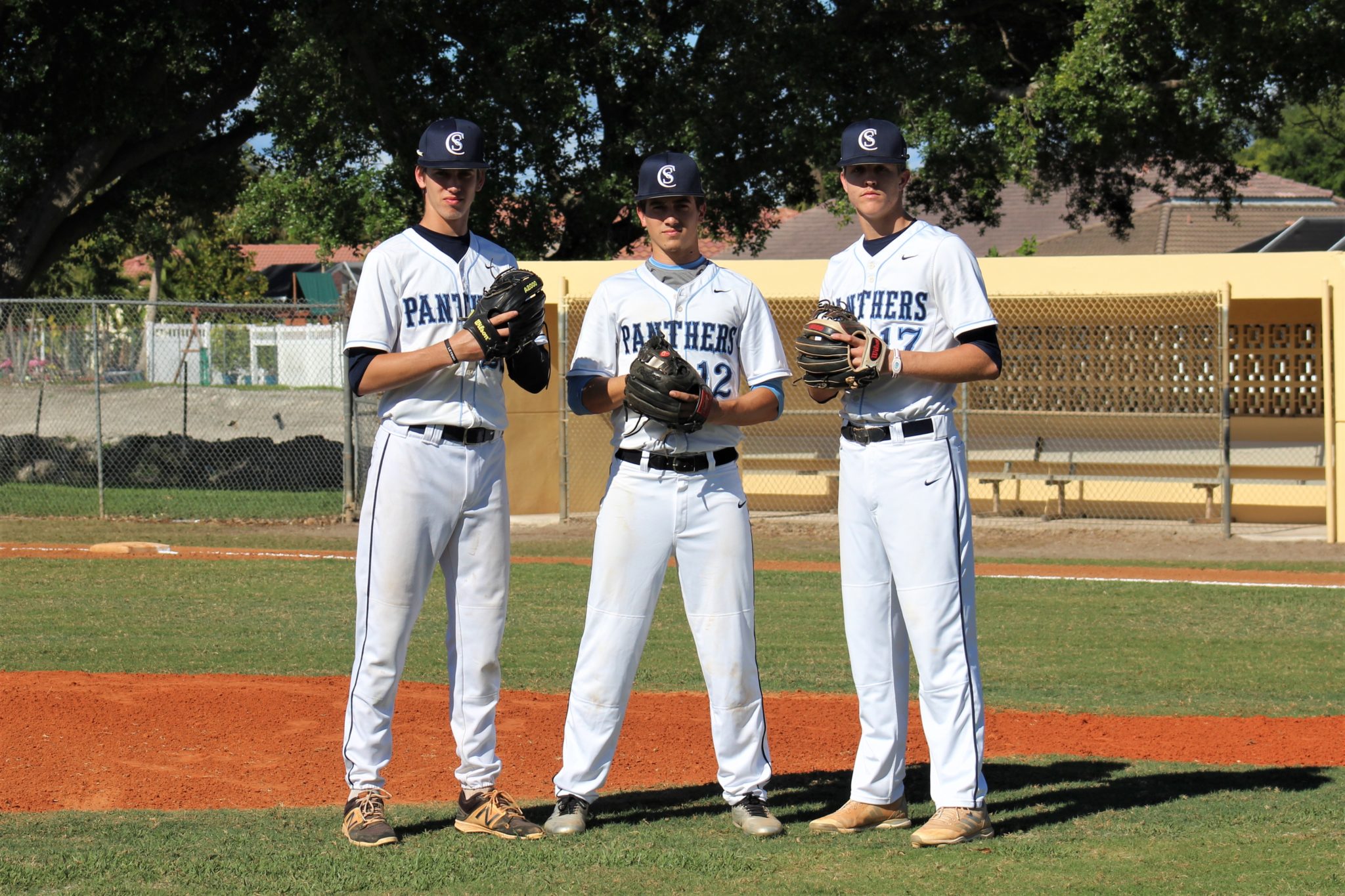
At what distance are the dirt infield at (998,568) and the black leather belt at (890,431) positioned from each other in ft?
23.8

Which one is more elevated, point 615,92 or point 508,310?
point 615,92

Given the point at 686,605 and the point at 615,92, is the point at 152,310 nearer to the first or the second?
the point at 615,92

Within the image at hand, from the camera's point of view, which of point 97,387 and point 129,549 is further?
point 97,387

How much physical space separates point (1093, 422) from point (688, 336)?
14.8 meters

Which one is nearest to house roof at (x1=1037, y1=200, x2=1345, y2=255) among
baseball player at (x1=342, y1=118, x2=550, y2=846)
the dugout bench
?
the dugout bench

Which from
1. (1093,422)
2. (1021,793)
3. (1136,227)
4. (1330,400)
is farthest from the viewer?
(1136,227)

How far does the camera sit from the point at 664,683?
7215 millimetres

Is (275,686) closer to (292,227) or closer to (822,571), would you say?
(822,571)

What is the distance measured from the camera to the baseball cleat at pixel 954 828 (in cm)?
412

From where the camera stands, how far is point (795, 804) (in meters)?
4.77

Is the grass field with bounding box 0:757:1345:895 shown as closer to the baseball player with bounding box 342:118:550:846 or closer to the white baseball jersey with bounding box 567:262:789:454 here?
the baseball player with bounding box 342:118:550:846

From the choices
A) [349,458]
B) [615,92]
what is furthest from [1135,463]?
[349,458]

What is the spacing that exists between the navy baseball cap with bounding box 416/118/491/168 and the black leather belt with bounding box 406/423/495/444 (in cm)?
82

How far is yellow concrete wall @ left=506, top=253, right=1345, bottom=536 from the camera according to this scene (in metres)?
14.0
